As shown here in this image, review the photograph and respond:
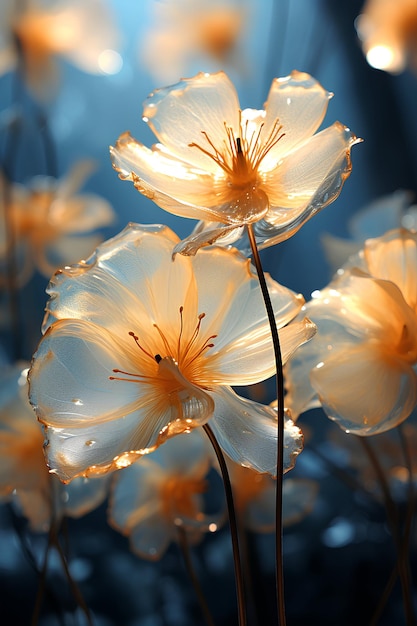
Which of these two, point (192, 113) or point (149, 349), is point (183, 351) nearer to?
point (149, 349)

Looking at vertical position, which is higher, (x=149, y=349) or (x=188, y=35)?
(x=188, y=35)

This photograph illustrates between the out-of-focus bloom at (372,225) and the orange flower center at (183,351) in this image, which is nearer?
the orange flower center at (183,351)

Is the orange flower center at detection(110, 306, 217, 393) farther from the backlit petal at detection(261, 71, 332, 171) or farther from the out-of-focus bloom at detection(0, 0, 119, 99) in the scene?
the out-of-focus bloom at detection(0, 0, 119, 99)

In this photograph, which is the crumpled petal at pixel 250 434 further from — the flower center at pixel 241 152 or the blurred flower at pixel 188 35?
the blurred flower at pixel 188 35

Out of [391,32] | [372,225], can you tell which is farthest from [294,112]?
[391,32]

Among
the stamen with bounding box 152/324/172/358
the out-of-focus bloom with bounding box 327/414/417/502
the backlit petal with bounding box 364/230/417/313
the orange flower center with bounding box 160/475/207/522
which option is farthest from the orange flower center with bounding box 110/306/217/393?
the out-of-focus bloom with bounding box 327/414/417/502

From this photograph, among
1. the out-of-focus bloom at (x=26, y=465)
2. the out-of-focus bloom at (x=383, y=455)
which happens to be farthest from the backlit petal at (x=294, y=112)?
the out-of-focus bloom at (x=383, y=455)
